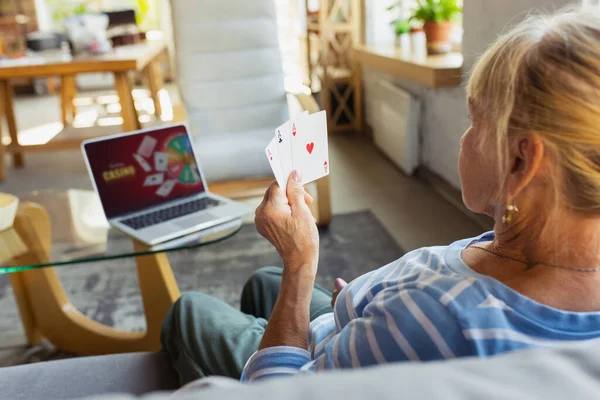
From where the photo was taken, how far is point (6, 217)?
1.79 meters

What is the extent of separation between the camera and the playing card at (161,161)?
184cm

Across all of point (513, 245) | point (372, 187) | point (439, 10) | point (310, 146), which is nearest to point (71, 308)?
point (310, 146)

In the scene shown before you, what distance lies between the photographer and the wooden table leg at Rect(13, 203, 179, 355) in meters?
1.81

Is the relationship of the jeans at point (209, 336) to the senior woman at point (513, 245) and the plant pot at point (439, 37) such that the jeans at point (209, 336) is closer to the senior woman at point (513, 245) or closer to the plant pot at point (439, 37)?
the senior woman at point (513, 245)

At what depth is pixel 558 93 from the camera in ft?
2.19

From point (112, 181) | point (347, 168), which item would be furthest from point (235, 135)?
point (112, 181)

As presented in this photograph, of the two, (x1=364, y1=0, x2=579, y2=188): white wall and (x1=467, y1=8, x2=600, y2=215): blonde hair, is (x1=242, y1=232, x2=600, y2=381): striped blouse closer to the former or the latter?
(x1=467, y1=8, x2=600, y2=215): blonde hair

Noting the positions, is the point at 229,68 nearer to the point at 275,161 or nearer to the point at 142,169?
the point at 142,169

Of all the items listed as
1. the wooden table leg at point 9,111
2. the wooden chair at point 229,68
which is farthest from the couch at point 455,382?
the wooden table leg at point 9,111

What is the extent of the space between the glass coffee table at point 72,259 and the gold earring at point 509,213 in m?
0.98

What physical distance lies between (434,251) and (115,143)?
115cm

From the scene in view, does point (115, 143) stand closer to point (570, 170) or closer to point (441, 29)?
point (570, 170)

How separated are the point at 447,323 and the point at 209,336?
1.81 feet

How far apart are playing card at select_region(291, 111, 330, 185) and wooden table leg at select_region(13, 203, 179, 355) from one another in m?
0.82
